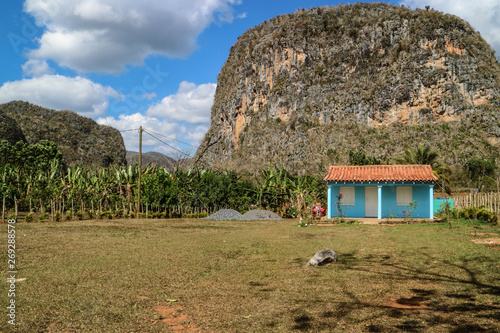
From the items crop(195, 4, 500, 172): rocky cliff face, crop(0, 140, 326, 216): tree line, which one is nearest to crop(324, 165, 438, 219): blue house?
crop(0, 140, 326, 216): tree line

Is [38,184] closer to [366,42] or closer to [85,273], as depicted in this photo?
[85,273]

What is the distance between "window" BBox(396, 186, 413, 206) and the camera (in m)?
22.5

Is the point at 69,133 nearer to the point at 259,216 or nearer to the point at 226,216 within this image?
the point at 226,216

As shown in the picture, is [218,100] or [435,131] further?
[218,100]

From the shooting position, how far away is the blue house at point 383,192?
21.8m

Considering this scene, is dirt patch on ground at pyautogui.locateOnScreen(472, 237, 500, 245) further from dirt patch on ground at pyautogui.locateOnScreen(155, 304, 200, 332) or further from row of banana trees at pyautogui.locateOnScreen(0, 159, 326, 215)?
row of banana trees at pyautogui.locateOnScreen(0, 159, 326, 215)

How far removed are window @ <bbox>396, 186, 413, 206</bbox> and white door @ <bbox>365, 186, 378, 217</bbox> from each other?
1.28m

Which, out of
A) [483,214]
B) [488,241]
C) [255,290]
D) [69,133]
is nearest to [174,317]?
[255,290]

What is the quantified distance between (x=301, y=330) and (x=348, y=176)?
64.6 feet

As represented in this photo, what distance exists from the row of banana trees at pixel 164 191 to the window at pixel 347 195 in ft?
6.28

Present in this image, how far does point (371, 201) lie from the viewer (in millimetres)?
23375

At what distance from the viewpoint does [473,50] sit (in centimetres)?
6247

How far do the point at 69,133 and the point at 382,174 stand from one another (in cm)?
7228

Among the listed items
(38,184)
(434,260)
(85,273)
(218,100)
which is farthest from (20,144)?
(218,100)
